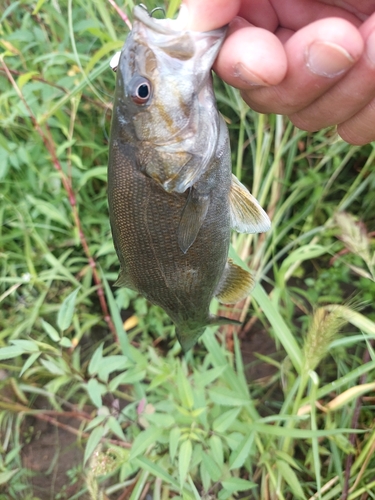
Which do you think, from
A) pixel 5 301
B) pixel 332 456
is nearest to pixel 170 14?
pixel 5 301

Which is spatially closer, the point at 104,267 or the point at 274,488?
the point at 274,488

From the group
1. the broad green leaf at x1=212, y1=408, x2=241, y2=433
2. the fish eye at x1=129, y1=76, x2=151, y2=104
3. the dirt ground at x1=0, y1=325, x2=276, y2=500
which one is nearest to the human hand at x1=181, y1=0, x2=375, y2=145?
the fish eye at x1=129, y1=76, x2=151, y2=104

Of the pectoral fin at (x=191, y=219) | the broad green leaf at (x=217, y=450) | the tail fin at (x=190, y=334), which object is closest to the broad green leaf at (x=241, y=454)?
the broad green leaf at (x=217, y=450)

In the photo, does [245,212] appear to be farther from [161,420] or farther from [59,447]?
[59,447]

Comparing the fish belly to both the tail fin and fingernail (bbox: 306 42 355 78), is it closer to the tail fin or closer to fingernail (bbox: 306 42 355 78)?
the tail fin

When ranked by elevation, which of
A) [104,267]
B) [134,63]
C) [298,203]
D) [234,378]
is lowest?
[104,267]

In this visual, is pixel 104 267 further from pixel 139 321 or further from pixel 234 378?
pixel 234 378

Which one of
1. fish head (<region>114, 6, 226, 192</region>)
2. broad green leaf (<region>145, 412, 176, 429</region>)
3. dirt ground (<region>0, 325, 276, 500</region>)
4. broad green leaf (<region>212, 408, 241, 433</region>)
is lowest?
dirt ground (<region>0, 325, 276, 500</region>)
